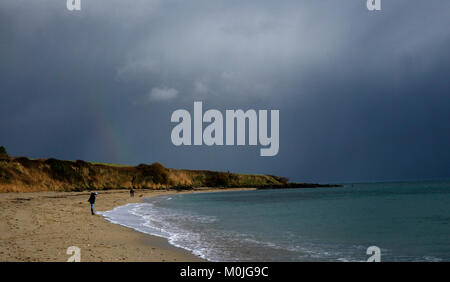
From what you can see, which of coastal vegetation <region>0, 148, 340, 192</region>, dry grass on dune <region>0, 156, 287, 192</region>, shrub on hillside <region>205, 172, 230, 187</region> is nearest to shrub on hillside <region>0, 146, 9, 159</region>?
coastal vegetation <region>0, 148, 340, 192</region>

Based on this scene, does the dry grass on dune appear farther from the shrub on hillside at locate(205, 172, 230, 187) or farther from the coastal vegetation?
the shrub on hillside at locate(205, 172, 230, 187)

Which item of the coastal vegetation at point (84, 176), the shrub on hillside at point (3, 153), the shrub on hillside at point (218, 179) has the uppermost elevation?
the shrub on hillside at point (3, 153)

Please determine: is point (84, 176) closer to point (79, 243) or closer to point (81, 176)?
point (81, 176)

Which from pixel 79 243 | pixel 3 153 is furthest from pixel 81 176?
pixel 79 243

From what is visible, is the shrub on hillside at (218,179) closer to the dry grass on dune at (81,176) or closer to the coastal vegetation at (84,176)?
the coastal vegetation at (84,176)

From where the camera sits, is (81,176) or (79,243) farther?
(81,176)

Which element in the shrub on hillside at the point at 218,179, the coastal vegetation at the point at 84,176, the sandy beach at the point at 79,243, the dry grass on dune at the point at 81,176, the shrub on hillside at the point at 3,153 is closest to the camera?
the sandy beach at the point at 79,243

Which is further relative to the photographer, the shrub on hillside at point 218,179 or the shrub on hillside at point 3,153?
the shrub on hillside at point 218,179

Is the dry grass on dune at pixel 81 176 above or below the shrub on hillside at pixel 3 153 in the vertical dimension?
below

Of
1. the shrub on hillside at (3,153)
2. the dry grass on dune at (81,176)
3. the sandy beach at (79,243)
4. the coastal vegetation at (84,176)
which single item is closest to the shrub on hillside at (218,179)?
the coastal vegetation at (84,176)

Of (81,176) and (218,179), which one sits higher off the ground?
(81,176)

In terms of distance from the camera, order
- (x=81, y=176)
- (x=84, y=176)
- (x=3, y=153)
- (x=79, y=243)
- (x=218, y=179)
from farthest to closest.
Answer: (x=218, y=179) → (x=3, y=153) → (x=84, y=176) → (x=81, y=176) → (x=79, y=243)
